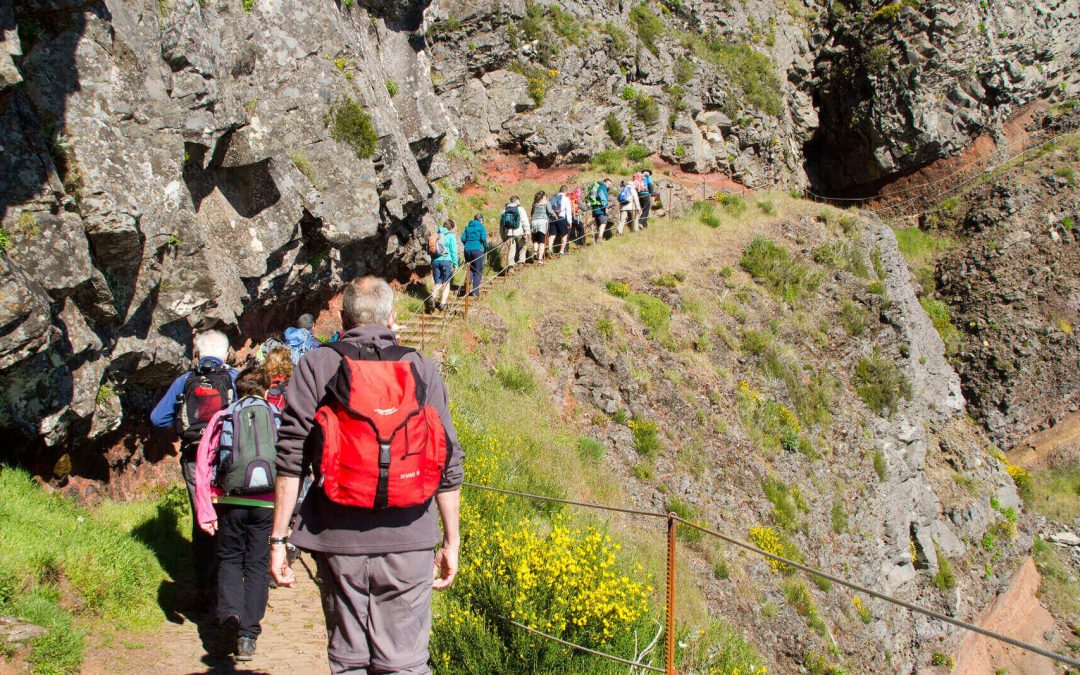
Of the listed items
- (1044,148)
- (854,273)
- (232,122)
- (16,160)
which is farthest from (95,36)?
(1044,148)

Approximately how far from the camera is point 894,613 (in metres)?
15.4

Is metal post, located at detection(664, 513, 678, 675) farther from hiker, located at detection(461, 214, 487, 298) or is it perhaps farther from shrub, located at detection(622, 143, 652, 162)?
shrub, located at detection(622, 143, 652, 162)

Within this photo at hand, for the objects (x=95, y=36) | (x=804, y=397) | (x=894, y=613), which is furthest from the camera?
(x=804, y=397)

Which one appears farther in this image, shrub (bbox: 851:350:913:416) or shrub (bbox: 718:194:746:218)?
shrub (bbox: 718:194:746:218)

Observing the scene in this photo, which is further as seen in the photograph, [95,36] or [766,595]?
[766,595]

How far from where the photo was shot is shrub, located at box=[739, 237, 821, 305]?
814 inches

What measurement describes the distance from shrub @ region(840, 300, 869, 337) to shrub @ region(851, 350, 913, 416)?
0.78 metres

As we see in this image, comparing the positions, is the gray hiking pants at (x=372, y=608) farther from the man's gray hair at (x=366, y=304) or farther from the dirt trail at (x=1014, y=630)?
the dirt trail at (x=1014, y=630)

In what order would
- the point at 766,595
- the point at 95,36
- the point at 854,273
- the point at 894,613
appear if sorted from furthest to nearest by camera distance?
1. the point at 854,273
2. the point at 894,613
3. the point at 766,595
4. the point at 95,36

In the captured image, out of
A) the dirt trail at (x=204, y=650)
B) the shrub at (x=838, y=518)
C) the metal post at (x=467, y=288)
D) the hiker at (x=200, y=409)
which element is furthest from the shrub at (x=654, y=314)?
the hiker at (x=200, y=409)

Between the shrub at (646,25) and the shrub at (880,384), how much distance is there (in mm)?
15551

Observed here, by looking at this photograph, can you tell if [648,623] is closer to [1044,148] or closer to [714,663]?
[714,663]

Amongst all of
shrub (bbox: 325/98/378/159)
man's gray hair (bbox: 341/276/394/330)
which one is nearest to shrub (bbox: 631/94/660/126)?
shrub (bbox: 325/98/378/159)

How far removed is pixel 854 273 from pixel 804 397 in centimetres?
629
